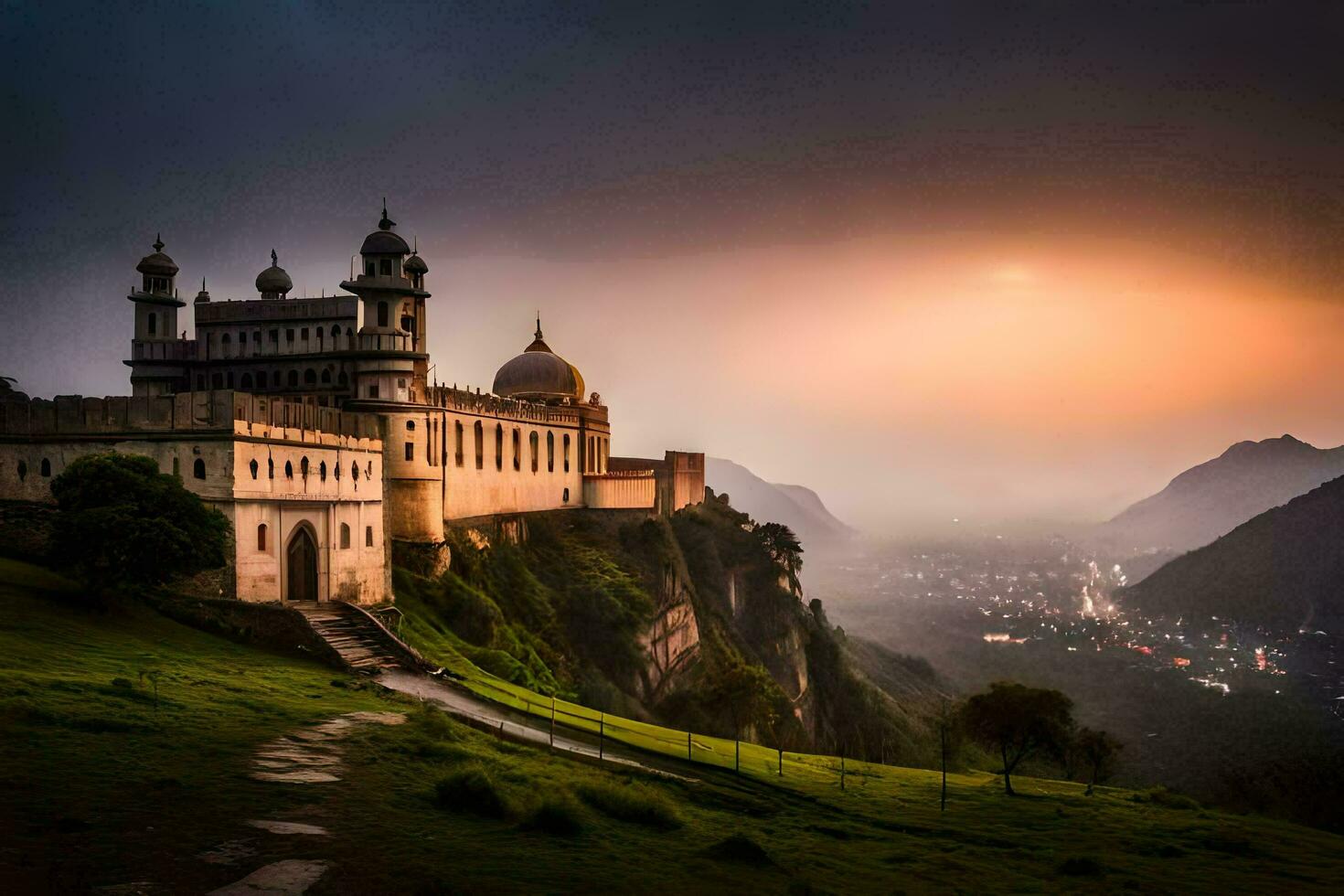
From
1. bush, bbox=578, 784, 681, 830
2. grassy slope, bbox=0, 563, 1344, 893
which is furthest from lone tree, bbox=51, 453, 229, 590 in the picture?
bush, bbox=578, 784, 681, 830

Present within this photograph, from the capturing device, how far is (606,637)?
74688 millimetres

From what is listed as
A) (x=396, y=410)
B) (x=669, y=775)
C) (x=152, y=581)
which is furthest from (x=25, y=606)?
(x=396, y=410)

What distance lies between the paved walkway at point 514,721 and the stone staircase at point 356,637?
97cm

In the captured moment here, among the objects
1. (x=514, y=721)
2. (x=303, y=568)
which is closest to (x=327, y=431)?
(x=303, y=568)

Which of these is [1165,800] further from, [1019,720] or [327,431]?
[327,431]

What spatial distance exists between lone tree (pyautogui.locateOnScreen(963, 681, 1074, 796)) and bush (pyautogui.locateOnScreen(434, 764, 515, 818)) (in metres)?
32.5

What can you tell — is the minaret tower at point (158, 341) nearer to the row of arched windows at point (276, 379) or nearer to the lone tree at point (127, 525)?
the row of arched windows at point (276, 379)

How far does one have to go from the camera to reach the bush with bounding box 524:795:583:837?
23.2m

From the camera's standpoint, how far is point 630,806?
26.8 meters

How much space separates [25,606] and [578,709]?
896 inches

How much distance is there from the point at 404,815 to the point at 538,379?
73.8 m

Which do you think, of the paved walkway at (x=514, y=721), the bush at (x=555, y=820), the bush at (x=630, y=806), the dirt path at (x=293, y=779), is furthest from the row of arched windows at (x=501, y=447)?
the bush at (x=555, y=820)

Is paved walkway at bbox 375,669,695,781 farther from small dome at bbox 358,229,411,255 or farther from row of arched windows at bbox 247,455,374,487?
small dome at bbox 358,229,411,255

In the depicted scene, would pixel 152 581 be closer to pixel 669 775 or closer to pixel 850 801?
pixel 669 775
